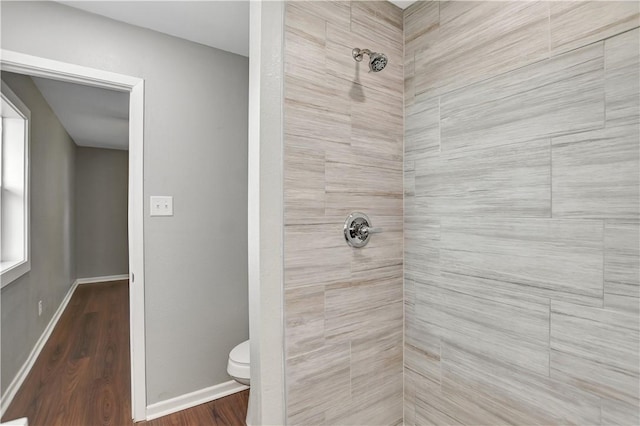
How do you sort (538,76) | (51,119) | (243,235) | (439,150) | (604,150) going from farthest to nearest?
(51,119)
(243,235)
(439,150)
(538,76)
(604,150)

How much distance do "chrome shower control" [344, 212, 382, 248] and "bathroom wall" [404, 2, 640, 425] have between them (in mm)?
258

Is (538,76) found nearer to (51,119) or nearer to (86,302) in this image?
(51,119)

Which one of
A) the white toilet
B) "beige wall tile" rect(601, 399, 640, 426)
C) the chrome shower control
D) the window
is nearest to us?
"beige wall tile" rect(601, 399, 640, 426)

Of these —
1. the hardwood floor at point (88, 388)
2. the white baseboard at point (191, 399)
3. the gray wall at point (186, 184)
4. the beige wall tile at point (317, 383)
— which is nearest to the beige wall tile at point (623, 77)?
the beige wall tile at point (317, 383)

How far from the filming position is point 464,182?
1.37m

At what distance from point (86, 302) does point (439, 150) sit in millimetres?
5291

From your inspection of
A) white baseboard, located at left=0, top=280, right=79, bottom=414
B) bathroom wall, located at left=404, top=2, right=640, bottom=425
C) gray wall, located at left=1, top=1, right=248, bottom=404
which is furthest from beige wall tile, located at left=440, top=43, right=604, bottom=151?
white baseboard, located at left=0, top=280, right=79, bottom=414

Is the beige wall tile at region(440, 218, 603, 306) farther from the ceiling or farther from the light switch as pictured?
the light switch

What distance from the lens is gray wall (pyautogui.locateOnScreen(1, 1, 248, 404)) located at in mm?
1983

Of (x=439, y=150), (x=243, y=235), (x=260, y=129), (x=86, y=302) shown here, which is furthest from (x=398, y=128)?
(x=86, y=302)

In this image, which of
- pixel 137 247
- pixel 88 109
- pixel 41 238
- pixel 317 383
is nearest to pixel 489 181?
pixel 317 383

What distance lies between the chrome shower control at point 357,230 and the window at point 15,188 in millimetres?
2634

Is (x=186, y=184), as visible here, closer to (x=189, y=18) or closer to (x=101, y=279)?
(x=189, y=18)

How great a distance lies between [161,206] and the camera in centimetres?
210
